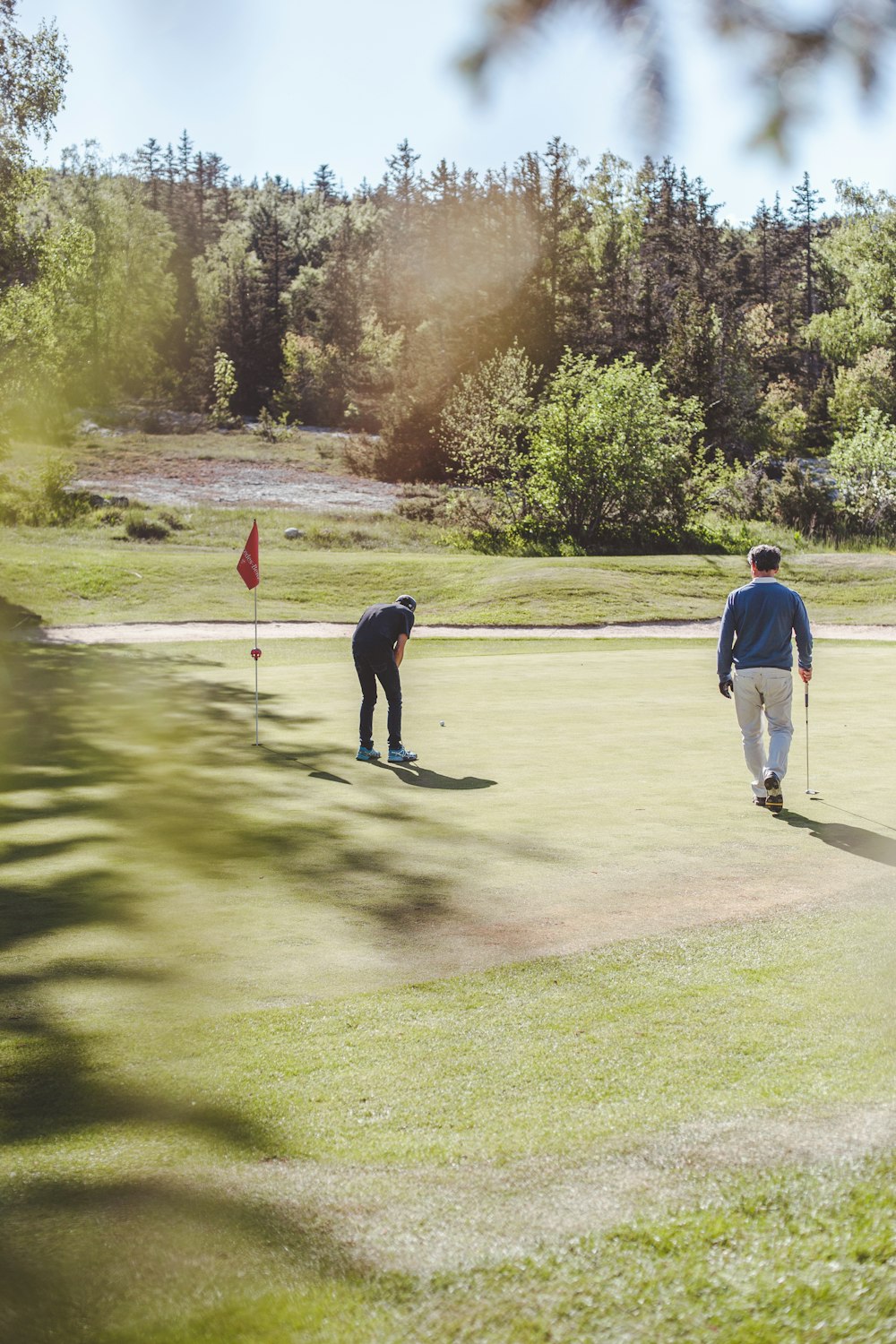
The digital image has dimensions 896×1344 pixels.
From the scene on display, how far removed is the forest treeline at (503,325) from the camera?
539 centimetres

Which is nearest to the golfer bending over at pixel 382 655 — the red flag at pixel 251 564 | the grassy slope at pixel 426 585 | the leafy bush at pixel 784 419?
A: the red flag at pixel 251 564

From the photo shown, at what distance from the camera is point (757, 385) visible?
62812 millimetres

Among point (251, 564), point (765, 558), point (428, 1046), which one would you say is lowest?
point (428, 1046)

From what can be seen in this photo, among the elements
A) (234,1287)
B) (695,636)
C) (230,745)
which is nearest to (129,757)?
(230,745)

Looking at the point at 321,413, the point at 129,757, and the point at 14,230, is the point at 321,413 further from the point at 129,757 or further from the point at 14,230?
the point at 129,757

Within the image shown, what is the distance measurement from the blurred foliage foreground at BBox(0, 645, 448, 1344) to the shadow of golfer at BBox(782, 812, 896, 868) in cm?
318

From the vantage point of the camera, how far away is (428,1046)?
5.18m

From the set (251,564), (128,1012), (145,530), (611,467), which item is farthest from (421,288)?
(128,1012)

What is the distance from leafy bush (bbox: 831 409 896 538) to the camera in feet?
148

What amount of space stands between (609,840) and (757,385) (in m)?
58.2

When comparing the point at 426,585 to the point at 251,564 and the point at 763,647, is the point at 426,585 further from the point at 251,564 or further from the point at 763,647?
the point at 763,647

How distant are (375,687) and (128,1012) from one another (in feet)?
24.9

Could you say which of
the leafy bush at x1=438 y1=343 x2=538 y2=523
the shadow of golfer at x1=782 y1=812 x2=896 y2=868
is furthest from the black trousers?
the leafy bush at x1=438 y1=343 x2=538 y2=523

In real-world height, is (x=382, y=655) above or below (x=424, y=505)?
below
